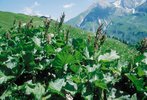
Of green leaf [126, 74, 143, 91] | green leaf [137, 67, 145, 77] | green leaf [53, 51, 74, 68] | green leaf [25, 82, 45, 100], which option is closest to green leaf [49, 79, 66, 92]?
green leaf [25, 82, 45, 100]

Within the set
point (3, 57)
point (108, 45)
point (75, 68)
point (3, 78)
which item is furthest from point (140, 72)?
point (108, 45)

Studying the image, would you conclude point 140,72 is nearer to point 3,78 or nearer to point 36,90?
point 36,90

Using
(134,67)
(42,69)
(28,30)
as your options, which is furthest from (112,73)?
(28,30)

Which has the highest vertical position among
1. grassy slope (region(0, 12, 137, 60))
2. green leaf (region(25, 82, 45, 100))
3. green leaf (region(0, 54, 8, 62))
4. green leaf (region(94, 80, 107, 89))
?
green leaf (region(0, 54, 8, 62))

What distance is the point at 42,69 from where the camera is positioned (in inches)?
181

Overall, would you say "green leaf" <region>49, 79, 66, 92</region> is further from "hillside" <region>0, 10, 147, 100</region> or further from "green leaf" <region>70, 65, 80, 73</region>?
"green leaf" <region>70, 65, 80, 73</region>

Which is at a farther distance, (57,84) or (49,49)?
(49,49)

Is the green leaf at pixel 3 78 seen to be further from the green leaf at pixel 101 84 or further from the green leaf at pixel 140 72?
the green leaf at pixel 140 72

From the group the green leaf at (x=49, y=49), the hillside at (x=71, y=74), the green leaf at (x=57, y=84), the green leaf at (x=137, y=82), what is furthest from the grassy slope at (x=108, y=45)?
the green leaf at (x=57, y=84)

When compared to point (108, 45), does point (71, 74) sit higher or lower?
higher

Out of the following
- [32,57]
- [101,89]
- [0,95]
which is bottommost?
[0,95]

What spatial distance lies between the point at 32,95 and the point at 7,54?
1196 mm

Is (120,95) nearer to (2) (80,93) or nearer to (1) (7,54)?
(2) (80,93)

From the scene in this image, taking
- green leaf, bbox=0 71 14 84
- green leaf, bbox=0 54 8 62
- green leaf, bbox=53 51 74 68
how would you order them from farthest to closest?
green leaf, bbox=0 54 8 62 < green leaf, bbox=0 71 14 84 < green leaf, bbox=53 51 74 68
